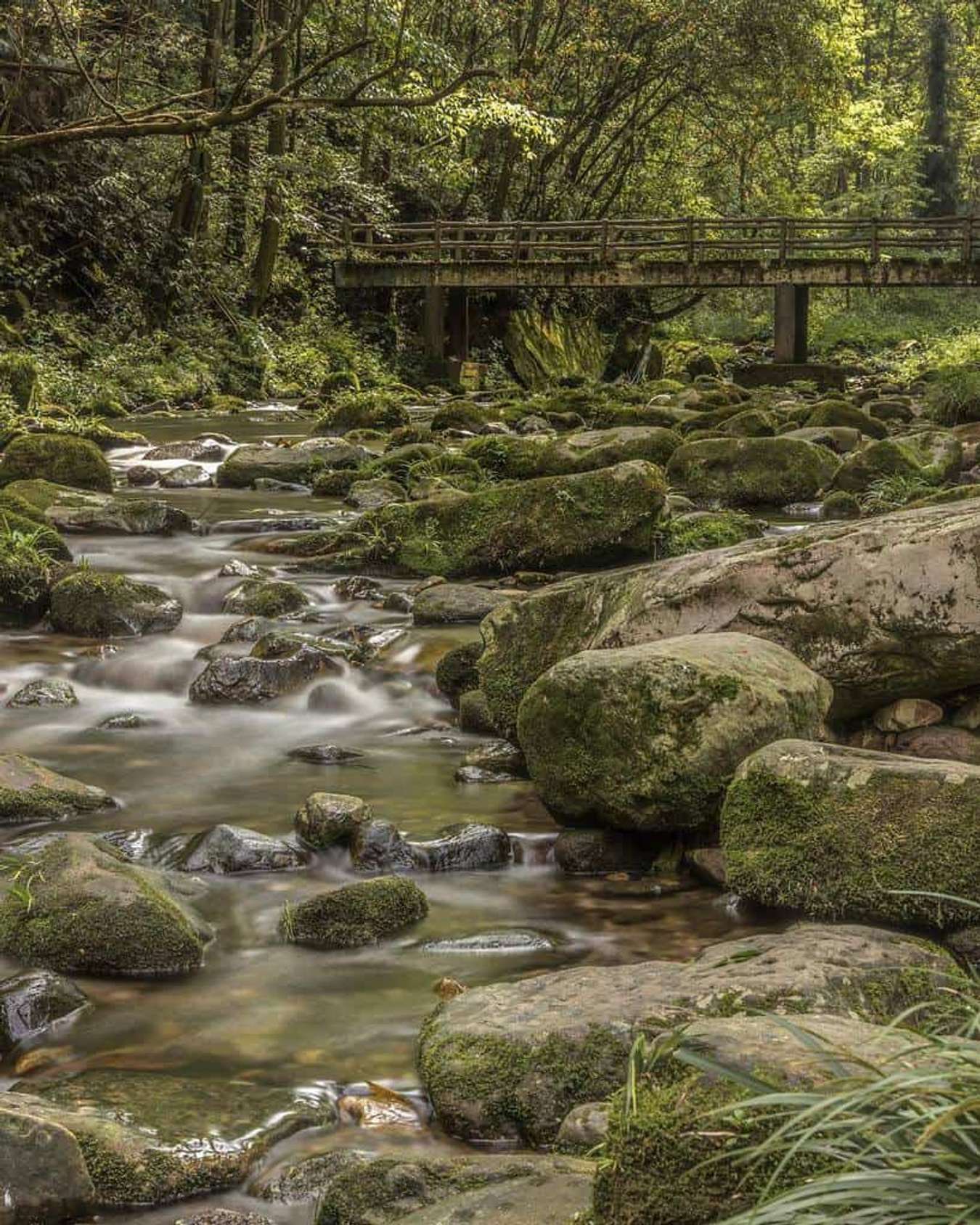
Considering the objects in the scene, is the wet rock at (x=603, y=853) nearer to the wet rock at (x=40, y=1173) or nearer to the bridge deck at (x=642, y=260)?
the wet rock at (x=40, y=1173)

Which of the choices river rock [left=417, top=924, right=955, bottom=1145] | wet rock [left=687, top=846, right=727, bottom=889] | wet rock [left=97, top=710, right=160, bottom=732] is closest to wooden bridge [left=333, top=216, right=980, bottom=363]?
wet rock [left=97, top=710, right=160, bottom=732]

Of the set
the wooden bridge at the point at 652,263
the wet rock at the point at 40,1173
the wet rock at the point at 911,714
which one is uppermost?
the wooden bridge at the point at 652,263

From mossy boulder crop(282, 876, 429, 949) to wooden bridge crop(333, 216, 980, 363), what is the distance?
20963mm

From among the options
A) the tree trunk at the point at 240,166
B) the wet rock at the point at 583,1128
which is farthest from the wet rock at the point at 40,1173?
the tree trunk at the point at 240,166

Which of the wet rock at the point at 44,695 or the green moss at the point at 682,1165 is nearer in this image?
the green moss at the point at 682,1165

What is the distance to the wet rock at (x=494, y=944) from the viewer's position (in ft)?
15.1

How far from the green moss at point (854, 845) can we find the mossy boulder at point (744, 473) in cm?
812

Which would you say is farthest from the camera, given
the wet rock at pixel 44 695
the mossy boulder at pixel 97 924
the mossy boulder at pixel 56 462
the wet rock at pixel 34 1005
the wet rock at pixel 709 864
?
the mossy boulder at pixel 56 462

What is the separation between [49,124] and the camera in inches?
834

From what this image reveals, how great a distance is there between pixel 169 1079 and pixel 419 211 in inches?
1144

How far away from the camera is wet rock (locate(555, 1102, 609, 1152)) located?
3002mm

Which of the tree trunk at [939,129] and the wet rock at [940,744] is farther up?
the tree trunk at [939,129]

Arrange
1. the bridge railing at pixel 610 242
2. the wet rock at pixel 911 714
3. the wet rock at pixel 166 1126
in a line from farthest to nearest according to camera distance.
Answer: the bridge railing at pixel 610 242 → the wet rock at pixel 911 714 → the wet rock at pixel 166 1126

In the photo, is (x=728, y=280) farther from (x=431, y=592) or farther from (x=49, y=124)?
(x=431, y=592)
